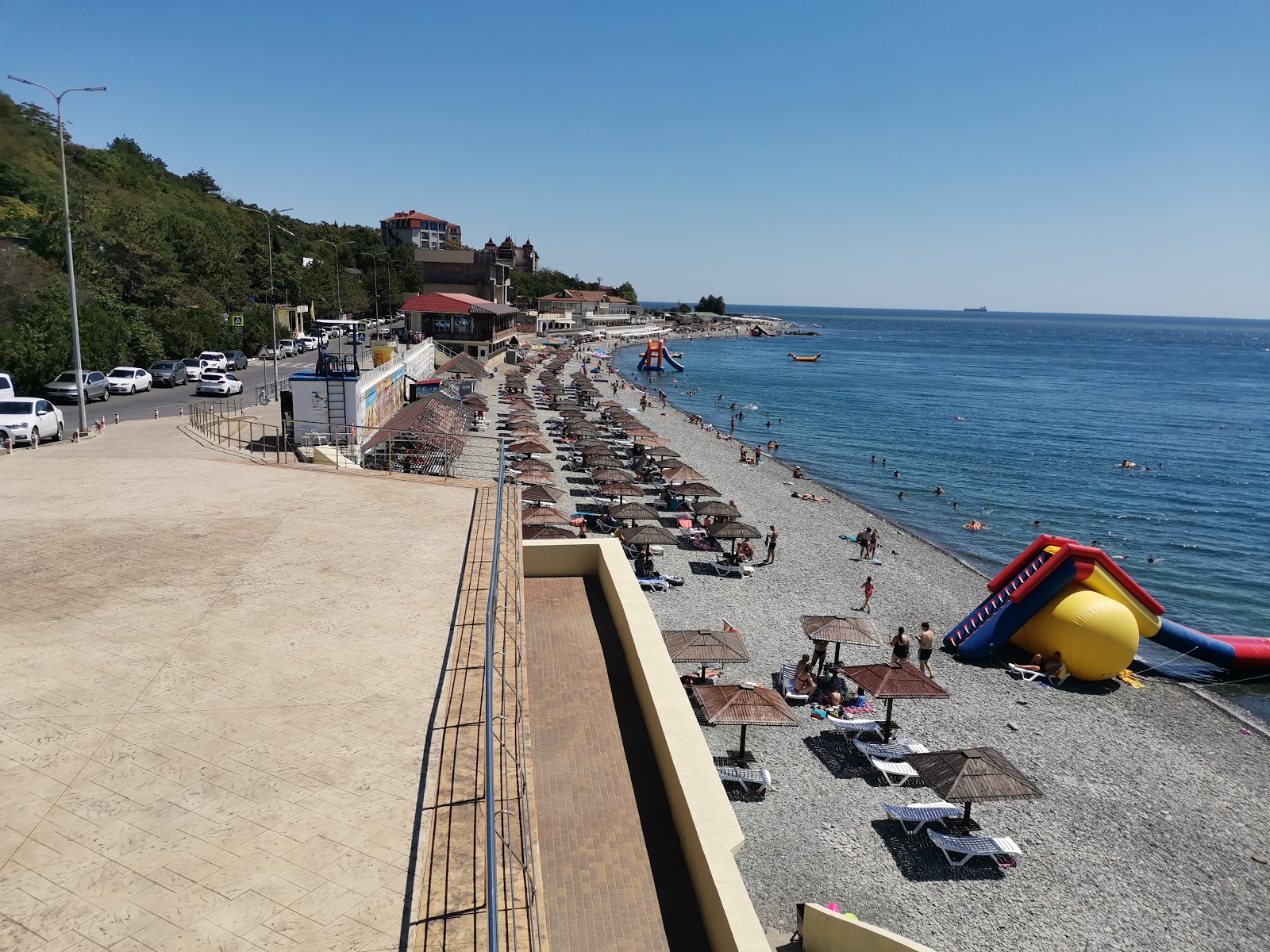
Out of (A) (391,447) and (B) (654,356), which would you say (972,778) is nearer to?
(A) (391,447)

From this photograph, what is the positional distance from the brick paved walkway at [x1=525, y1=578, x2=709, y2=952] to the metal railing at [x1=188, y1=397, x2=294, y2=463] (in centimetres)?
1148

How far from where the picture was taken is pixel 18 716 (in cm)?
668

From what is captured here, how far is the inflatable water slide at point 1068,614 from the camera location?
58.9ft

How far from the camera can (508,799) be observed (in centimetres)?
571

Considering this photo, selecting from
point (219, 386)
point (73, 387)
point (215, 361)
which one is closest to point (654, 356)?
point (215, 361)

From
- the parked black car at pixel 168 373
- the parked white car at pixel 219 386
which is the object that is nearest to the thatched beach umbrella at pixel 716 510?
the parked white car at pixel 219 386

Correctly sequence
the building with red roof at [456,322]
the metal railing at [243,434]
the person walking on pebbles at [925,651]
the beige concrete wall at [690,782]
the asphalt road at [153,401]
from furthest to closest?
the building with red roof at [456,322]
the asphalt road at [153,401]
the metal railing at [243,434]
the person walking on pebbles at [925,651]
the beige concrete wall at [690,782]

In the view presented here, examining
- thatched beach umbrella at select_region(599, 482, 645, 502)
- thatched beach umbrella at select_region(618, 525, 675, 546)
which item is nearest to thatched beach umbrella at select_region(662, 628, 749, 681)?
thatched beach umbrella at select_region(618, 525, 675, 546)

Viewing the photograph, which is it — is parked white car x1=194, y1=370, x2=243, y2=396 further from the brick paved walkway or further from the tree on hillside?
the tree on hillside

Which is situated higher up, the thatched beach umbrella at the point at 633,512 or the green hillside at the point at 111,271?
the green hillside at the point at 111,271

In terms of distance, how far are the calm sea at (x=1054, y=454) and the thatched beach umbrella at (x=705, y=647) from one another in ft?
44.6

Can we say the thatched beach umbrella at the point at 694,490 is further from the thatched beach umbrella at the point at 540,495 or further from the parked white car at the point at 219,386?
the parked white car at the point at 219,386

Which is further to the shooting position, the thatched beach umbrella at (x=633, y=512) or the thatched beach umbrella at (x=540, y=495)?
the thatched beach umbrella at (x=633, y=512)

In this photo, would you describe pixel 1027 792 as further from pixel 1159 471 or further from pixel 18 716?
pixel 1159 471
